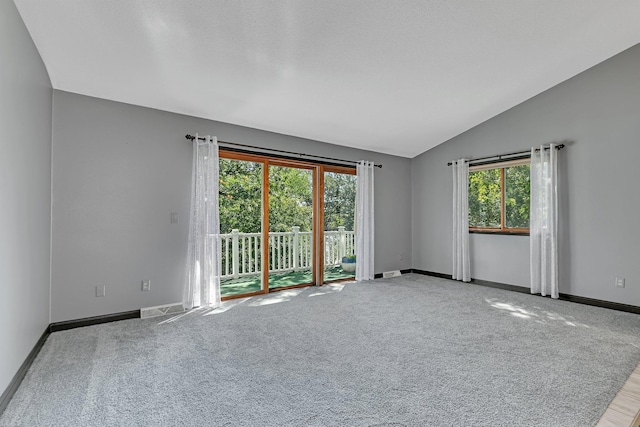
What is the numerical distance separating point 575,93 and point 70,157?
6.11 metres

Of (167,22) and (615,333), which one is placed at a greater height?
(167,22)

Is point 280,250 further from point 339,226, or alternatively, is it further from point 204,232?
point 204,232

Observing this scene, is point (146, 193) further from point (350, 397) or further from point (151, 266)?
point (350, 397)

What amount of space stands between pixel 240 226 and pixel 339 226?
178 cm

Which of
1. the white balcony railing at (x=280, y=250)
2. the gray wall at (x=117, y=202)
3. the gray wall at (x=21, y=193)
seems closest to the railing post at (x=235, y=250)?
the white balcony railing at (x=280, y=250)

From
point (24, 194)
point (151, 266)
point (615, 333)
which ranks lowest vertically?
point (615, 333)

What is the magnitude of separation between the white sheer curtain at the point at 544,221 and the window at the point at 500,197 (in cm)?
25

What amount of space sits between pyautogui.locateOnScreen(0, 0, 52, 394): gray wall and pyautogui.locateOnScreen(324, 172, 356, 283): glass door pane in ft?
11.6

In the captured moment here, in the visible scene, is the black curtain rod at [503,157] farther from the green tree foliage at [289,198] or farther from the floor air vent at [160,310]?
the floor air vent at [160,310]

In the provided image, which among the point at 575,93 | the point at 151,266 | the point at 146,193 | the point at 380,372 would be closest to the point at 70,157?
the point at 146,193

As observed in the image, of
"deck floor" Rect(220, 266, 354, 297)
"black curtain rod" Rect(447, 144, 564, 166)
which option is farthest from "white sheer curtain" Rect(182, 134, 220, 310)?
"black curtain rod" Rect(447, 144, 564, 166)

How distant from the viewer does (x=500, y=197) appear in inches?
194

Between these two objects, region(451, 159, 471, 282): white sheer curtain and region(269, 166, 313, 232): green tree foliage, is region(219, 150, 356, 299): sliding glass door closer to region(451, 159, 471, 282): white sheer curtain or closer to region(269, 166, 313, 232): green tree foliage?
region(269, 166, 313, 232): green tree foliage

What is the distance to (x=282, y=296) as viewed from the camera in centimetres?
431
